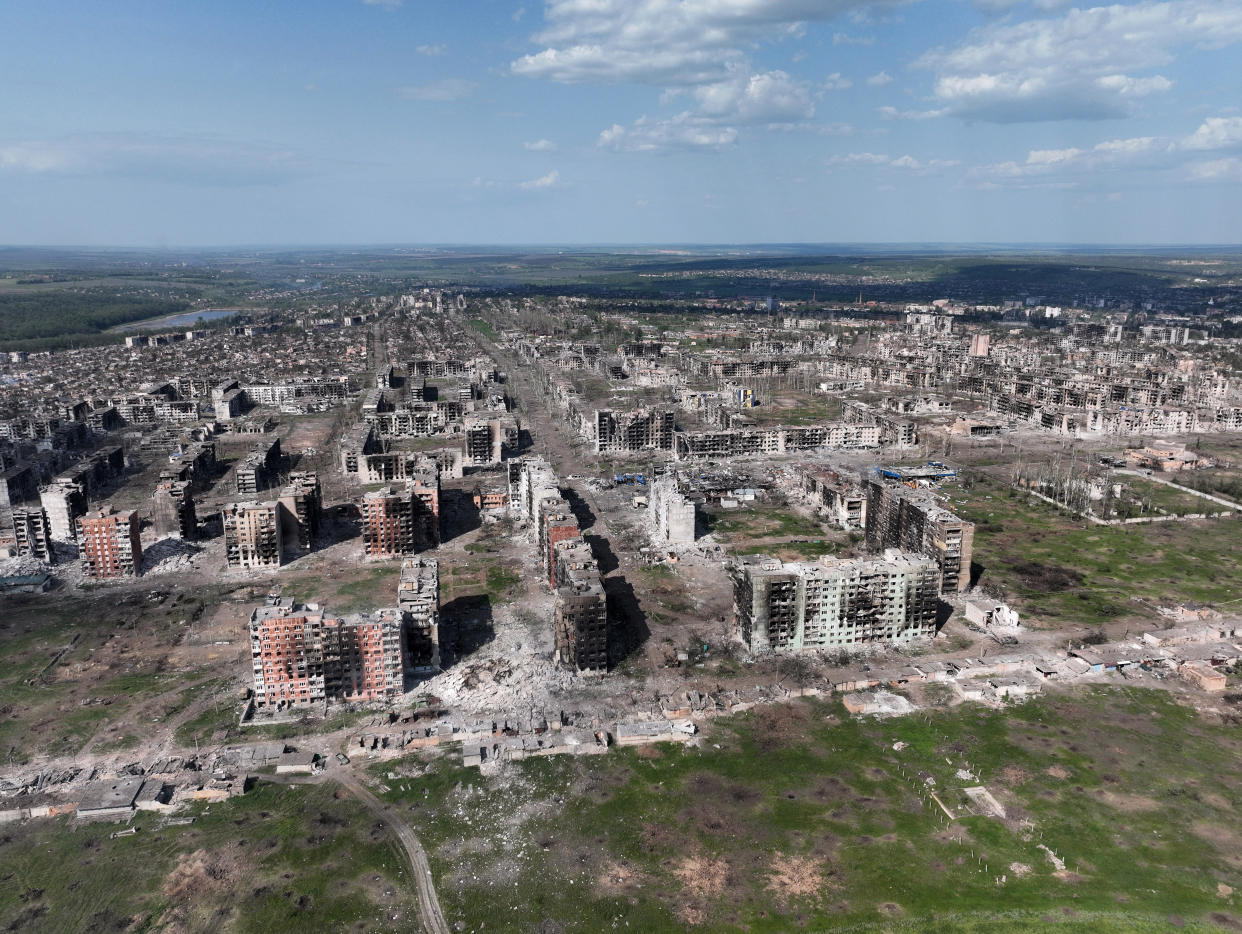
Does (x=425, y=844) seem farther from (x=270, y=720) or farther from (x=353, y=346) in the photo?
(x=353, y=346)

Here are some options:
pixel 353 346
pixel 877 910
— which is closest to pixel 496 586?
pixel 877 910

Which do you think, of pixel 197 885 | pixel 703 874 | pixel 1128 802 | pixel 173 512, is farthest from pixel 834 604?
pixel 173 512

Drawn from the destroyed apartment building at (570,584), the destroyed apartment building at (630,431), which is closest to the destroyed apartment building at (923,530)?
the destroyed apartment building at (570,584)

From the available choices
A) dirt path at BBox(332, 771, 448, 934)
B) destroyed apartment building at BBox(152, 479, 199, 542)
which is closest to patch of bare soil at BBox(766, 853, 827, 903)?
dirt path at BBox(332, 771, 448, 934)

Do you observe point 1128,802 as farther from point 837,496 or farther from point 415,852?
point 837,496

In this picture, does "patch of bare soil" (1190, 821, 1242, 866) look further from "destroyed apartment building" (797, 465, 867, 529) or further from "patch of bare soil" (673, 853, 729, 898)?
"destroyed apartment building" (797, 465, 867, 529)

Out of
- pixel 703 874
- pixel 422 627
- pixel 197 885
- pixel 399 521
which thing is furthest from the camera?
pixel 399 521

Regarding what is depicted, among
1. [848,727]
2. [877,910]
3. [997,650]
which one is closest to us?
[877,910]

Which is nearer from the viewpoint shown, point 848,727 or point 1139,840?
point 1139,840
